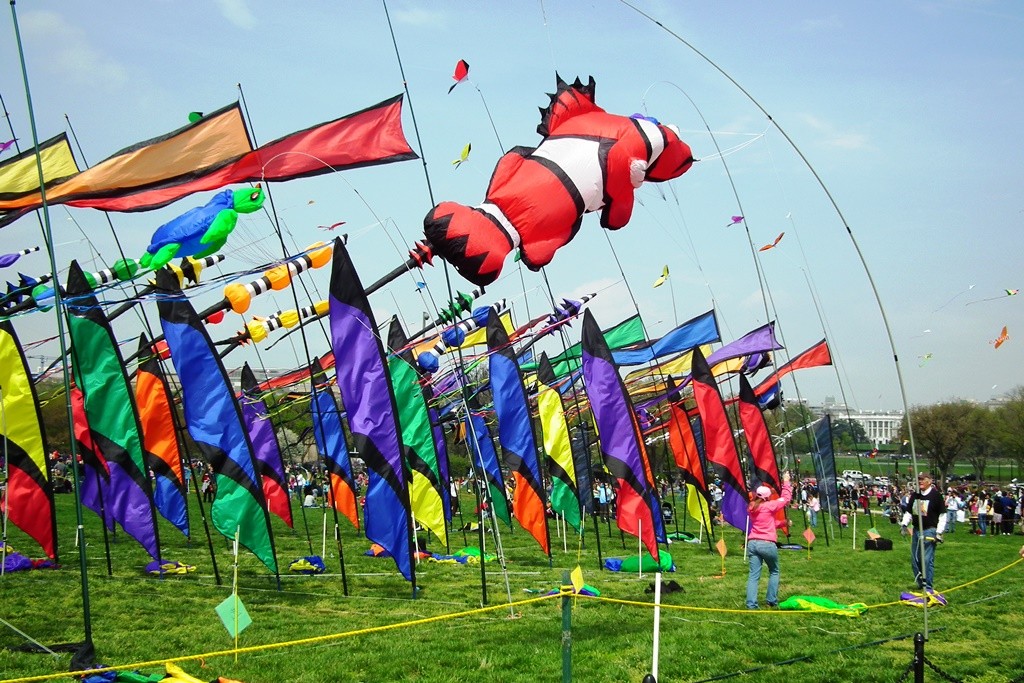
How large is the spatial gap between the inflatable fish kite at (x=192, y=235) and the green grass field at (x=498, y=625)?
13.3 ft

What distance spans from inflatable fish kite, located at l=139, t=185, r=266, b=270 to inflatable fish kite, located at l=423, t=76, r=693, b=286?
7.44 feet

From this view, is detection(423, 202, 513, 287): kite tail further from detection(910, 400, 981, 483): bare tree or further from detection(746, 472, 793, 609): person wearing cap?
detection(910, 400, 981, 483): bare tree

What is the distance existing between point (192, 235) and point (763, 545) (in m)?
8.08

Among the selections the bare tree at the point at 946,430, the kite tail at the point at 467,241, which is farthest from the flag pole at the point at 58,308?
the bare tree at the point at 946,430

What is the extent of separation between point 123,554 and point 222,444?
710 centimetres

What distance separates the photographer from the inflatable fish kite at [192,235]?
29.2ft

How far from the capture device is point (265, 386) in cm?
2297

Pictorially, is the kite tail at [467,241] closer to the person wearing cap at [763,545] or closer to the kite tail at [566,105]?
the kite tail at [566,105]

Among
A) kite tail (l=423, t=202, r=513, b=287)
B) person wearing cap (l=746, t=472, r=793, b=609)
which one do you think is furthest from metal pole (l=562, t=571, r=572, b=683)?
person wearing cap (l=746, t=472, r=793, b=609)

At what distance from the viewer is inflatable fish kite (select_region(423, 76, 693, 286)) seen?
8383mm

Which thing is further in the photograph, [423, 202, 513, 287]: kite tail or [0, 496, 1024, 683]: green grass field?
[0, 496, 1024, 683]: green grass field

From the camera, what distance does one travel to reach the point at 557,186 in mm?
8844

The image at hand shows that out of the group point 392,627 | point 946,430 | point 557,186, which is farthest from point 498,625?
point 946,430

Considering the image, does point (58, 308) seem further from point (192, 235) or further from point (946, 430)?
point (946, 430)
